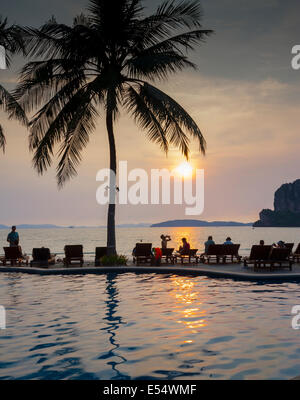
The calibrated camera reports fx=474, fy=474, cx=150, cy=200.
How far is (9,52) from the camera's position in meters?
22.2

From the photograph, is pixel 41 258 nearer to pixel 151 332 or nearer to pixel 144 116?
pixel 144 116

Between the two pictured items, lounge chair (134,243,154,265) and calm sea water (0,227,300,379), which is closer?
calm sea water (0,227,300,379)

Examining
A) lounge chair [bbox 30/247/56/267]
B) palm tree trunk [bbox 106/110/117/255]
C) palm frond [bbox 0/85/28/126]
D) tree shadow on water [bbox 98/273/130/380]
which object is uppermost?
palm frond [bbox 0/85/28/126]

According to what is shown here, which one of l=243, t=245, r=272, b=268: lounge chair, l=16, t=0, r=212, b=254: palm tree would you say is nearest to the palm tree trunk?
l=16, t=0, r=212, b=254: palm tree

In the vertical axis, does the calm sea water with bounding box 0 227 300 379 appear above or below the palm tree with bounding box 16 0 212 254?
below

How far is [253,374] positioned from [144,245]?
15343 millimetres

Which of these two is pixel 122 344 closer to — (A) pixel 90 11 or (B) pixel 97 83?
(B) pixel 97 83

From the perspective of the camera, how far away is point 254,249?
1814 centimetres

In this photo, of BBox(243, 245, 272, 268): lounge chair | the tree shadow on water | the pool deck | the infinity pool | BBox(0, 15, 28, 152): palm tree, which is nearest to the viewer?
the infinity pool

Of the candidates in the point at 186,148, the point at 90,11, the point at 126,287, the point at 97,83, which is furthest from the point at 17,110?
the point at 126,287

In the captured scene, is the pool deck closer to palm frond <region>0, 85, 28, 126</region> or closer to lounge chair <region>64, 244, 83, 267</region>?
lounge chair <region>64, 244, 83, 267</region>

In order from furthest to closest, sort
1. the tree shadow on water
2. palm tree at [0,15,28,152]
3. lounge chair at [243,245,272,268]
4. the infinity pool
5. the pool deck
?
1. palm tree at [0,15,28,152]
2. lounge chair at [243,245,272,268]
3. the pool deck
4. the tree shadow on water
5. the infinity pool

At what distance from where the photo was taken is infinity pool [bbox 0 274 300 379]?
23.0ft

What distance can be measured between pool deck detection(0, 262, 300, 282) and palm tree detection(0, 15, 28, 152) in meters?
6.59
